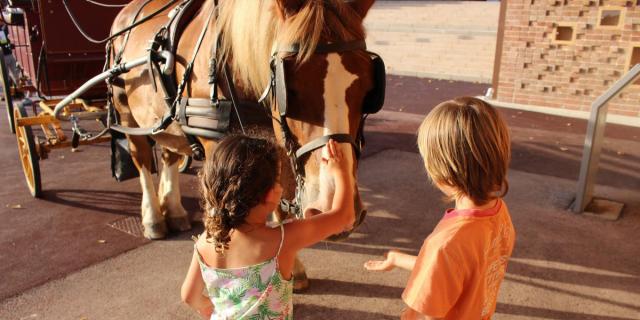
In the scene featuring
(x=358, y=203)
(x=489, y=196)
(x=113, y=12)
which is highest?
(x=113, y=12)

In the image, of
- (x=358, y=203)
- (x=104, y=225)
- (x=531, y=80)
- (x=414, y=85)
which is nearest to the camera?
(x=358, y=203)

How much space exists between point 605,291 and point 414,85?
9.67 metres

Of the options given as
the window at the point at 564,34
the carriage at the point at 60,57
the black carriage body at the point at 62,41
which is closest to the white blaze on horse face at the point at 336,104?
the carriage at the point at 60,57

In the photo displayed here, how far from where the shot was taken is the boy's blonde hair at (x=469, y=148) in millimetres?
1498

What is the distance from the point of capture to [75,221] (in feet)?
14.5

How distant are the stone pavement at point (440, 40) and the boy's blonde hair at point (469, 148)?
36.8 feet

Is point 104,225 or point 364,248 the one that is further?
point 104,225

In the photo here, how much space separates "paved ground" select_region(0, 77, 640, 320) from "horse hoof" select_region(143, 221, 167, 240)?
0.29 ft

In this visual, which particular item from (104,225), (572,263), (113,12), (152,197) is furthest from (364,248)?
(113,12)

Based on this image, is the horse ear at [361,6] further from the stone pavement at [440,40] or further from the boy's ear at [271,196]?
the stone pavement at [440,40]

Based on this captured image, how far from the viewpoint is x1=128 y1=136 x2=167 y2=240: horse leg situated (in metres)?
4.07

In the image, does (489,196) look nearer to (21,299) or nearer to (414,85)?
(21,299)

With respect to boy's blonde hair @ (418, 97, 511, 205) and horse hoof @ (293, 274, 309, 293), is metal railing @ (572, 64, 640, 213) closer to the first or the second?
horse hoof @ (293, 274, 309, 293)

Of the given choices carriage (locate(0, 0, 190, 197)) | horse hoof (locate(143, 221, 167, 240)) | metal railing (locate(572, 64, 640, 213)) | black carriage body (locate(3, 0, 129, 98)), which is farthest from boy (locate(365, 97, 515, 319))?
black carriage body (locate(3, 0, 129, 98))
